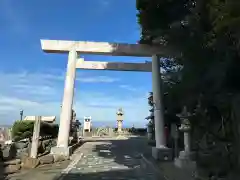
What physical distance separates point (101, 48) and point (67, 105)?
337cm

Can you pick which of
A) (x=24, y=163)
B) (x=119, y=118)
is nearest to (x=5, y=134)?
(x=24, y=163)

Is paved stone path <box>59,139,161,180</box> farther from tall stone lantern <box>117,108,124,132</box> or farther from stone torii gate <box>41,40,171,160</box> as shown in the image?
tall stone lantern <box>117,108,124,132</box>

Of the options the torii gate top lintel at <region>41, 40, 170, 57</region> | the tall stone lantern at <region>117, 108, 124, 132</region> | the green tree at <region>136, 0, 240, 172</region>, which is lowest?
the green tree at <region>136, 0, 240, 172</region>

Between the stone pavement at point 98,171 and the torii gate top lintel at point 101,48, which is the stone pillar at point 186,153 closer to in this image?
the stone pavement at point 98,171

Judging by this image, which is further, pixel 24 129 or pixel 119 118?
pixel 119 118

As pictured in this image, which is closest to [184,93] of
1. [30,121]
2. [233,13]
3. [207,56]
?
[207,56]

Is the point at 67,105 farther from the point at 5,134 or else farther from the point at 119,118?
the point at 119,118

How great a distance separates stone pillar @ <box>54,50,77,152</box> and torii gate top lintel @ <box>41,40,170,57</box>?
411 millimetres

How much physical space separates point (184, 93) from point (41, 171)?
21.2ft

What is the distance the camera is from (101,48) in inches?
665

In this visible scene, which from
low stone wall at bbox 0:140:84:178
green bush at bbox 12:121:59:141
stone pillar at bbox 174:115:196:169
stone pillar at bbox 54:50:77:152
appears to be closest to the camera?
stone pillar at bbox 174:115:196:169

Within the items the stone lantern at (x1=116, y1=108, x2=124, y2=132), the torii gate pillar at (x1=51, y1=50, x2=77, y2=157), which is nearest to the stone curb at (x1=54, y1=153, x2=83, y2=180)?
the torii gate pillar at (x1=51, y1=50, x2=77, y2=157)

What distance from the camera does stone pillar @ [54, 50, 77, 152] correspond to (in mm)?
16781

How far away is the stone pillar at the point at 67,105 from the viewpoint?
16.8 m
